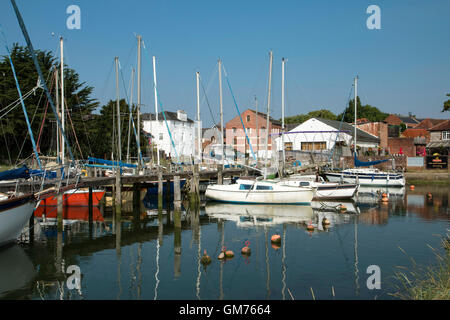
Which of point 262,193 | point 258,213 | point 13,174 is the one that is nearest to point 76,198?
point 13,174

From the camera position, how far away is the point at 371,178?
51.3 meters

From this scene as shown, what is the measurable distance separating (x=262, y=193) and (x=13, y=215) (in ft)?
64.3

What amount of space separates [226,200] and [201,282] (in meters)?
19.8

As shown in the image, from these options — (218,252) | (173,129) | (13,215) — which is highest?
(173,129)

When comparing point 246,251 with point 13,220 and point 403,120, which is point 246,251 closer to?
point 13,220

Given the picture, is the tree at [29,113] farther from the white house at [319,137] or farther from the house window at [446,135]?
the house window at [446,135]

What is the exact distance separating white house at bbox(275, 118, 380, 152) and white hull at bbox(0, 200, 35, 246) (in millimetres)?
51474

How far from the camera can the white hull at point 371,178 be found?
49562mm

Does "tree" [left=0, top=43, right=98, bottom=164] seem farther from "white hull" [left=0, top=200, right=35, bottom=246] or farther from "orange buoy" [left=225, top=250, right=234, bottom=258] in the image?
"orange buoy" [left=225, top=250, right=234, bottom=258]

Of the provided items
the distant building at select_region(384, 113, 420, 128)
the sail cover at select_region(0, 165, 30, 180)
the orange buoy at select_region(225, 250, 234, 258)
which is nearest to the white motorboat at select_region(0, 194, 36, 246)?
the sail cover at select_region(0, 165, 30, 180)

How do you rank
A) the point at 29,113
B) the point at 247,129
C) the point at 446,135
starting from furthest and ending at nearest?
1. the point at 247,129
2. the point at 446,135
3. the point at 29,113

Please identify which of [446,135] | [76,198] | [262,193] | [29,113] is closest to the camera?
[76,198]

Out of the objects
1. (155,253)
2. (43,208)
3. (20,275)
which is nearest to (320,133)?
(43,208)
